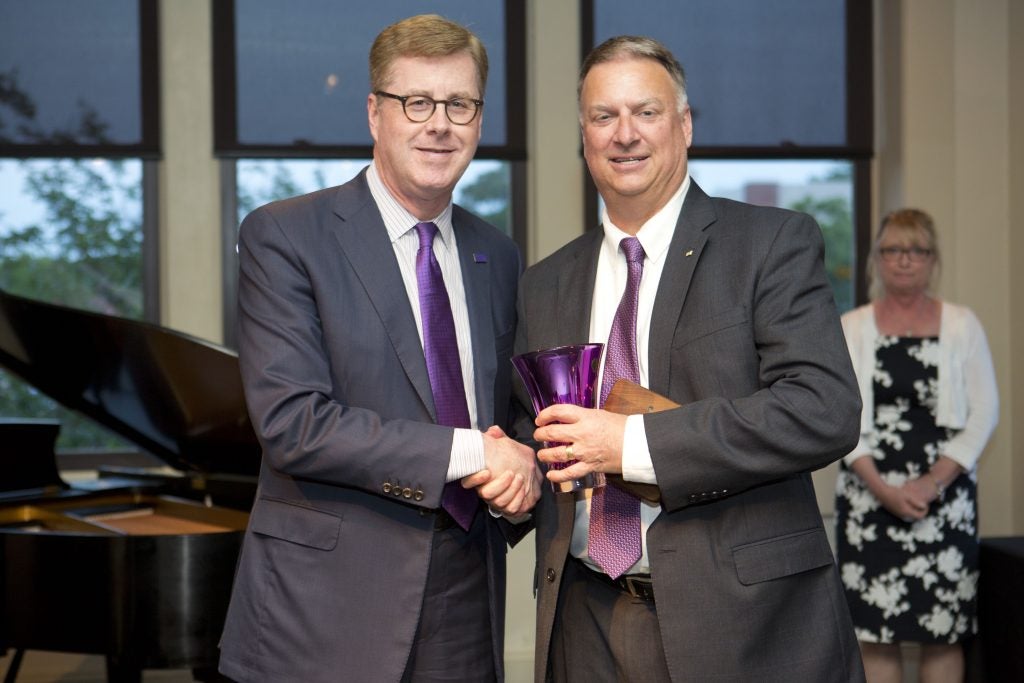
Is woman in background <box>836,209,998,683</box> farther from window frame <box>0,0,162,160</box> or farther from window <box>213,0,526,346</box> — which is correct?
window frame <box>0,0,162,160</box>

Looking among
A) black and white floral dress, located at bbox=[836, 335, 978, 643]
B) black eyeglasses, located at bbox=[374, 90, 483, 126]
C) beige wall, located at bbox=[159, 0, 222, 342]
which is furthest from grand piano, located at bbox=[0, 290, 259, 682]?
black and white floral dress, located at bbox=[836, 335, 978, 643]

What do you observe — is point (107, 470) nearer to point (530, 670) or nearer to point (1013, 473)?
point (530, 670)

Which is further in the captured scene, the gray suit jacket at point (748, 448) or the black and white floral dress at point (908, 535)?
the black and white floral dress at point (908, 535)

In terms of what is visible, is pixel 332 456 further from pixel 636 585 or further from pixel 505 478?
pixel 636 585


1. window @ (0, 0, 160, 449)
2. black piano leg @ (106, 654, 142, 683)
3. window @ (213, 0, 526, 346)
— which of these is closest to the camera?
black piano leg @ (106, 654, 142, 683)

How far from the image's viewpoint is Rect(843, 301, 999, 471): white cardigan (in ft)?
13.1

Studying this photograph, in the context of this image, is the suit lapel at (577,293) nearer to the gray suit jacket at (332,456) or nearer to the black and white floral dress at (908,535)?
the gray suit jacket at (332,456)

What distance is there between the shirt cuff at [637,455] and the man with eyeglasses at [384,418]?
26cm

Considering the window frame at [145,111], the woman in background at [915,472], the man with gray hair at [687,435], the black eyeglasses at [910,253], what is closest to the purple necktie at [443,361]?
the man with gray hair at [687,435]

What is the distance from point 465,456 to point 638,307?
0.41 meters

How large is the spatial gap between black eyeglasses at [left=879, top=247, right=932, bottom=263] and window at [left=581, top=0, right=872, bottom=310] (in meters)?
1.43

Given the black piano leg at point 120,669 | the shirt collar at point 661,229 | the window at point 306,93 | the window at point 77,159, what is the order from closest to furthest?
the shirt collar at point 661,229 → the black piano leg at point 120,669 → the window at point 77,159 → the window at point 306,93

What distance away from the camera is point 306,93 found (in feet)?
17.4

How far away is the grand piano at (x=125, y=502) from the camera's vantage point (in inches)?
128
